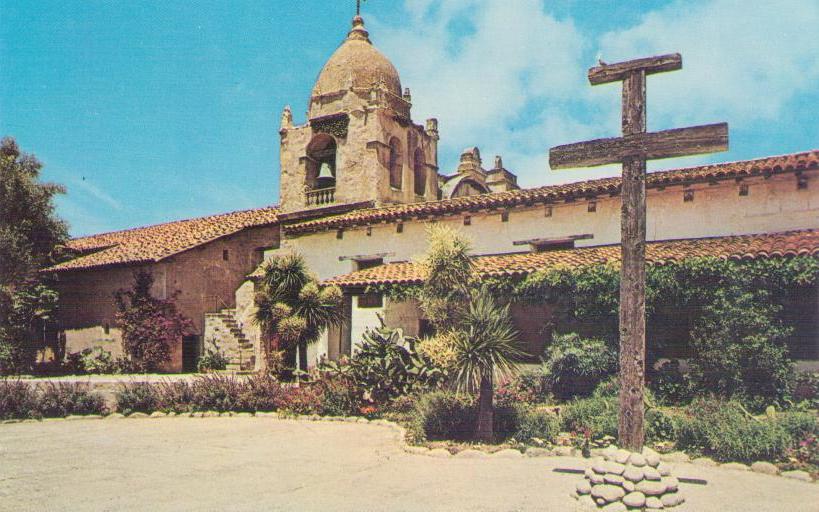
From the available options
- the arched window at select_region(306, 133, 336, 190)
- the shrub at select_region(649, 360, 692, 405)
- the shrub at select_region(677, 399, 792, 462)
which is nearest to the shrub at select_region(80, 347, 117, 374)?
the arched window at select_region(306, 133, 336, 190)

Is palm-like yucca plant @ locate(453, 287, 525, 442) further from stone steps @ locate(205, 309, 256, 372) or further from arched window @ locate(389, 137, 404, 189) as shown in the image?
arched window @ locate(389, 137, 404, 189)

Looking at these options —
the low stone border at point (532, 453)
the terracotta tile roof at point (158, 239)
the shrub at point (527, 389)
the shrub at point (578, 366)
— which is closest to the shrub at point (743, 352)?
the shrub at point (578, 366)

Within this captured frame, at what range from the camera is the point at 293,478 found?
8719 millimetres

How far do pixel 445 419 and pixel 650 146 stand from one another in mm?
6153

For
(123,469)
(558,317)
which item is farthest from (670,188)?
(123,469)

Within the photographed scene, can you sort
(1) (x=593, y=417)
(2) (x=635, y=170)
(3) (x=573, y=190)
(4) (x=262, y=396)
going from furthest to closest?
(3) (x=573, y=190)
(4) (x=262, y=396)
(1) (x=593, y=417)
(2) (x=635, y=170)

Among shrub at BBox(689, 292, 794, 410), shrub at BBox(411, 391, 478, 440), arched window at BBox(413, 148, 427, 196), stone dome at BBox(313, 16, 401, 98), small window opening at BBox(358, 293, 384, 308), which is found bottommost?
shrub at BBox(411, 391, 478, 440)

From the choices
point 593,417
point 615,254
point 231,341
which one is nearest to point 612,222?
point 615,254

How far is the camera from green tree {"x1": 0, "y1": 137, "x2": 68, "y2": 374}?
23984 millimetres

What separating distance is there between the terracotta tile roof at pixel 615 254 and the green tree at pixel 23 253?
44.8 ft

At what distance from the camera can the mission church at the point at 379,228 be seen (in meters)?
16.3

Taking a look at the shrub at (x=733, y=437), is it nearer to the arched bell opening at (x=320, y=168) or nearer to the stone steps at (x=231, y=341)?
the stone steps at (x=231, y=341)

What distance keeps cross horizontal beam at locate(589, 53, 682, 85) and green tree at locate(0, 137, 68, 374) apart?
23.1 metres

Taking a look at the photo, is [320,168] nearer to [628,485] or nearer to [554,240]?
[554,240]
